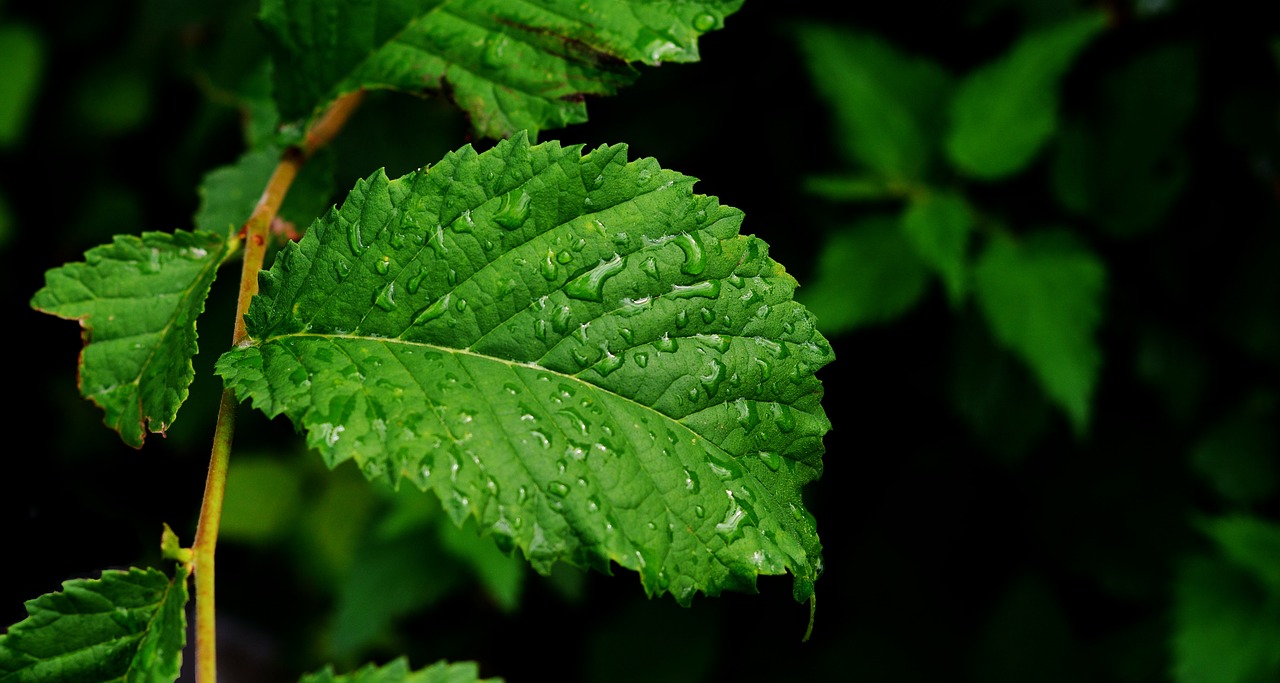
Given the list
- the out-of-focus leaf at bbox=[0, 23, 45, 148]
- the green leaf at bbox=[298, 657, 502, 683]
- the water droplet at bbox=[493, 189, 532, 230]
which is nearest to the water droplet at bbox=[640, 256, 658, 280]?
the water droplet at bbox=[493, 189, 532, 230]

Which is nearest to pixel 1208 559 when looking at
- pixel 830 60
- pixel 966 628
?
pixel 966 628

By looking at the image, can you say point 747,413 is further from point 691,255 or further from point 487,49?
point 487,49

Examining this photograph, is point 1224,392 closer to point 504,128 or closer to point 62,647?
point 504,128

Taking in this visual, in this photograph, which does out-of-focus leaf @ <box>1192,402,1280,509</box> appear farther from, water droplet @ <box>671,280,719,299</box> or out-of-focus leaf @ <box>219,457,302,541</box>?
out-of-focus leaf @ <box>219,457,302,541</box>

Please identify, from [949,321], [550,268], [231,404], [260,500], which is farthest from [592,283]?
[260,500]

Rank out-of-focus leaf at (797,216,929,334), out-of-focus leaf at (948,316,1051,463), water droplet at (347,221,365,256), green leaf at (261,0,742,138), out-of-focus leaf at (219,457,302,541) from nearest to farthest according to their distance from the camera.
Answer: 1. water droplet at (347,221,365,256)
2. green leaf at (261,0,742,138)
3. out-of-focus leaf at (797,216,929,334)
4. out-of-focus leaf at (948,316,1051,463)
5. out-of-focus leaf at (219,457,302,541)
